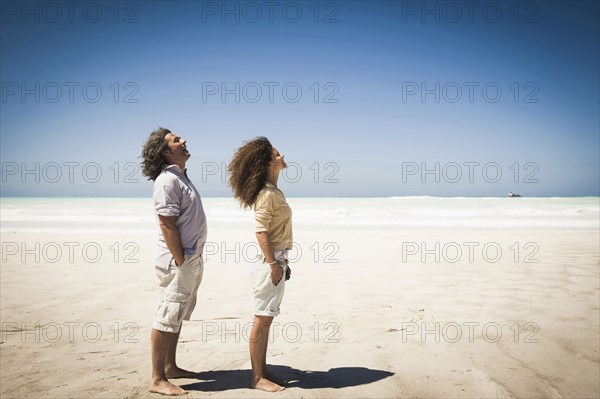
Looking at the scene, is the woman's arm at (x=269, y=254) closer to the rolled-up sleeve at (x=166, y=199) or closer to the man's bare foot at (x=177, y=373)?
the rolled-up sleeve at (x=166, y=199)

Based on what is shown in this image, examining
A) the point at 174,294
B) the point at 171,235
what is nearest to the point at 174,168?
the point at 171,235

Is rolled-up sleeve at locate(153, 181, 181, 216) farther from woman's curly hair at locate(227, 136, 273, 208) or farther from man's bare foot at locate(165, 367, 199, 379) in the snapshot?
man's bare foot at locate(165, 367, 199, 379)

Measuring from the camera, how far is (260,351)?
314 cm

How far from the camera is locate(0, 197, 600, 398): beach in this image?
11.0 ft

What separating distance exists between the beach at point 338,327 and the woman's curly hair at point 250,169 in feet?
5.86

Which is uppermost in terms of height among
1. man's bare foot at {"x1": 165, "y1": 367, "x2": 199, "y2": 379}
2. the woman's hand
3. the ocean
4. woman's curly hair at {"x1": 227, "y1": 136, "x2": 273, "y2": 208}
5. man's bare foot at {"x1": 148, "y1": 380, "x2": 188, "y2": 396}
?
woman's curly hair at {"x1": 227, "y1": 136, "x2": 273, "y2": 208}

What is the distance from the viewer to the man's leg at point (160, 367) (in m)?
2.99

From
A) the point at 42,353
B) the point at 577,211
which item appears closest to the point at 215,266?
the point at 42,353

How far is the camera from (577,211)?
25.2 meters

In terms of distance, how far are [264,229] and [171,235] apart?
2.50 ft

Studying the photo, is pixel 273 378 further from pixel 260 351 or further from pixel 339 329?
pixel 339 329

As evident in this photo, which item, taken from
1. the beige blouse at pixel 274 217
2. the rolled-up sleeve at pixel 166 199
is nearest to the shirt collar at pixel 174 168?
the rolled-up sleeve at pixel 166 199

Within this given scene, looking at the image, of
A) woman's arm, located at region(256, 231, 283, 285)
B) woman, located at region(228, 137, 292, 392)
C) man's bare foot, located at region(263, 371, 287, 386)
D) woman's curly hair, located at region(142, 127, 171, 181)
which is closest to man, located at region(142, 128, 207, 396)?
woman's curly hair, located at region(142, 127, 171, 181)

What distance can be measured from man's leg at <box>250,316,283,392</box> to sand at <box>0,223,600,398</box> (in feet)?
0.25
